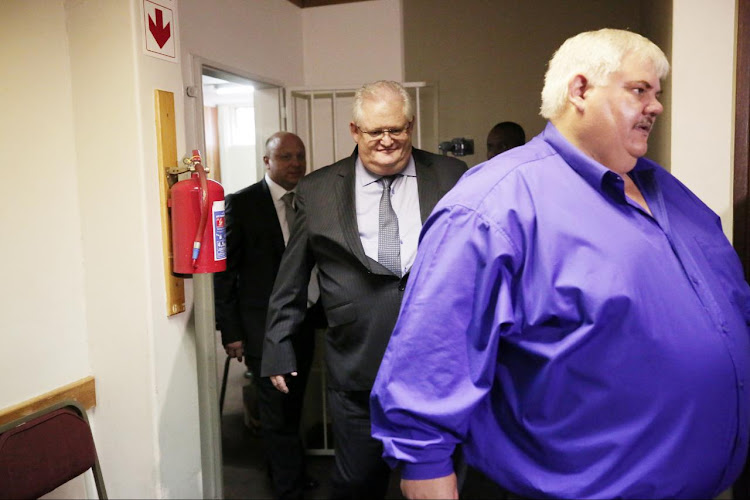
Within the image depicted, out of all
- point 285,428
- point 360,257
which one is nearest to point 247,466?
point 285,428

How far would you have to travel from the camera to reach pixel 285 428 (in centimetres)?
273

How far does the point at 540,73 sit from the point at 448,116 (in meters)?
0.54

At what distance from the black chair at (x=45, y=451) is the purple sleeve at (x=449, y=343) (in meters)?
1.10

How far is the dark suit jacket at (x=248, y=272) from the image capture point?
8.81ft

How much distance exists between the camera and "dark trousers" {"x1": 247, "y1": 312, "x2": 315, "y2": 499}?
2.69m

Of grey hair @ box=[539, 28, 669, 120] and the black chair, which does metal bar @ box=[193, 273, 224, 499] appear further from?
grey hair @ box=[539, 28, 669, 120]

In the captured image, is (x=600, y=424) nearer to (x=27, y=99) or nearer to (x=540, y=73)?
(x=27, y=99)

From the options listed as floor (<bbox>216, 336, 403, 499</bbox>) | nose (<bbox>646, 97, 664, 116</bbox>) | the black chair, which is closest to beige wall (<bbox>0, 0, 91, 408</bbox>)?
the black chair

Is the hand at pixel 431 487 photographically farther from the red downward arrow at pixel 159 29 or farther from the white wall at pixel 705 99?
the red downward arrow at pixel 159 29

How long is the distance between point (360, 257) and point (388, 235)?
0.40ft

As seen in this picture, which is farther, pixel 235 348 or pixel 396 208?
pixel 235 348

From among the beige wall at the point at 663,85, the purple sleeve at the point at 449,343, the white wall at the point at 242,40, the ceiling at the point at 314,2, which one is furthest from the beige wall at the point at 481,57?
the purple sleeve at the point at 449,343

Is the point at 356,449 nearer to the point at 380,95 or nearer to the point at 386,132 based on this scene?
the point at 386,132

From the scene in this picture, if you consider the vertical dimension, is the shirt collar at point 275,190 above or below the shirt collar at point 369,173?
below
